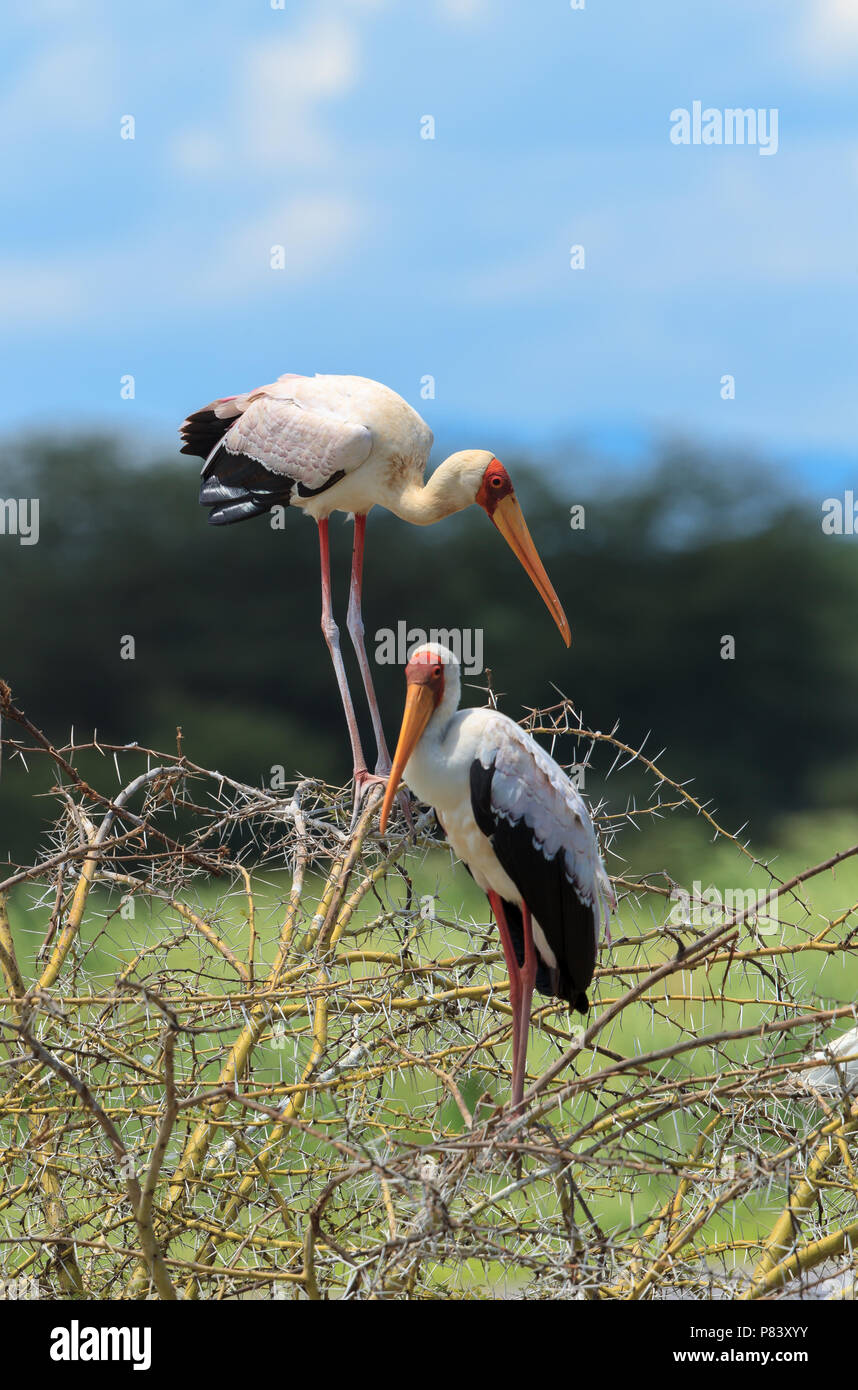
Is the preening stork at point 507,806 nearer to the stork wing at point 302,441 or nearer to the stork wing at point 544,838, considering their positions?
the stork wing at point 544,838

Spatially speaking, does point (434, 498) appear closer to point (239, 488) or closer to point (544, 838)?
point (239, 488)

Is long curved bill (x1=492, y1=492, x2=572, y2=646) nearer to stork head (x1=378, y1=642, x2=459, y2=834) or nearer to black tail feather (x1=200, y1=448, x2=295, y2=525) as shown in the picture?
black tail feather (x1=200, y1=448, x2=295, y2=525)

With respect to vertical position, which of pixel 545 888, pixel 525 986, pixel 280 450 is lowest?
pixel 525 986

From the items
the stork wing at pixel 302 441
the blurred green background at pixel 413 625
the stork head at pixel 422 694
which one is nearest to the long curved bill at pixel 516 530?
the stork wing at pixel 302 441

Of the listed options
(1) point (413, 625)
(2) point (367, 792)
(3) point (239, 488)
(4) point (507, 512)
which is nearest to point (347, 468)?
(3) point (239, 488)

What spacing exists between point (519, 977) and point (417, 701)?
573mm

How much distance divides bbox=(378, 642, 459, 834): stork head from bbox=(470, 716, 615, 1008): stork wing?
95mm

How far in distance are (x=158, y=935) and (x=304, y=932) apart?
14.4 inches

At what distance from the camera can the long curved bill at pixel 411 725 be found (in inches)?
91.3

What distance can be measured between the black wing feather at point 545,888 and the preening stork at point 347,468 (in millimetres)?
979

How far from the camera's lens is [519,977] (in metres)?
2.55

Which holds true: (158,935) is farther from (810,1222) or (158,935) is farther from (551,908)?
(810,1222)
